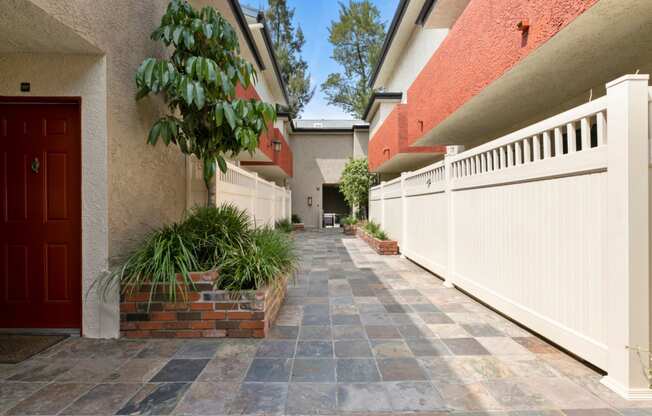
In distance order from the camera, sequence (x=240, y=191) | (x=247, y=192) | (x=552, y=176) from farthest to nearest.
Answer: (x=247, y=192), (x=240, y=191), (x=552, y=176)

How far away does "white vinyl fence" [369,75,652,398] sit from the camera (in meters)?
2.18

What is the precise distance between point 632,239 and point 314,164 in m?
18.0

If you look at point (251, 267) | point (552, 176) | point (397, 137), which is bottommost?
point (251, 267)

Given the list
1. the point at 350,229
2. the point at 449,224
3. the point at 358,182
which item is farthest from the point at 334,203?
the point at 449,224

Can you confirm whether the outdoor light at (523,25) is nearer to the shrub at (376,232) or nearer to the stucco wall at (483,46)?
the stucco wall at (483,46)

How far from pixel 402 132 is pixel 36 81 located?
803 centimetres

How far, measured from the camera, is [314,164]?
19.7 m

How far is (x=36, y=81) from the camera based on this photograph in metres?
3.13

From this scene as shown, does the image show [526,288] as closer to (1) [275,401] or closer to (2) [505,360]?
(2) [505,360]

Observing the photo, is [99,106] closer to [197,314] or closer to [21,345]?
[197,314]

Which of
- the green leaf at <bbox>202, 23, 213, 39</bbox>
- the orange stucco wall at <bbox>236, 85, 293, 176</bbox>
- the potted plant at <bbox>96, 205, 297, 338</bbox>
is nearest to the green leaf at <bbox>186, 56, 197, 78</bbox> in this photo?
the green leaf at <bbox>202, 23, 213, 39</bbox>

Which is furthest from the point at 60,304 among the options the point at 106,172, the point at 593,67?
the point at 593,67

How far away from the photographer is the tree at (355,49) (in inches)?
829

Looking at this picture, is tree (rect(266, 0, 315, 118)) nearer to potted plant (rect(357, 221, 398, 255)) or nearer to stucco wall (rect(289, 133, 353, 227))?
stucco wall (rect(289, 133, 353, 227))
